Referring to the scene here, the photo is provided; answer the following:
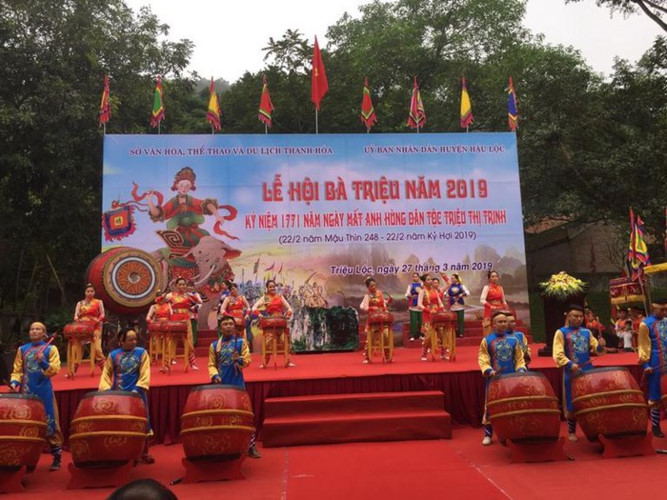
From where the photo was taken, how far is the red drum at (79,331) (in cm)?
676

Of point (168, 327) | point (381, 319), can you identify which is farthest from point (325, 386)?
point (168, 327)

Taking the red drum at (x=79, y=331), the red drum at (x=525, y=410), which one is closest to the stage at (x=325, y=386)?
the red drum at (x=79, y=331)

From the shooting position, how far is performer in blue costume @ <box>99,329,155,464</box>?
4.46 metres

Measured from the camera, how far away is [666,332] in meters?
4.91

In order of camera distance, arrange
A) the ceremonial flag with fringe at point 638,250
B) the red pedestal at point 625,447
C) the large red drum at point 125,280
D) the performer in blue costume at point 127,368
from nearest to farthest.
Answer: the red pedestal at point 625,447
the performer in blue costume at point 127,368
the large red drum at point 125,280
the ceremonial flag with fringe at point 638,250

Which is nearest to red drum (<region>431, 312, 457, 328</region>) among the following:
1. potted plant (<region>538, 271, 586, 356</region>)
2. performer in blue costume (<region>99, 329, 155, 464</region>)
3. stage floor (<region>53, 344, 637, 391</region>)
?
stage floor (<region>53, 344, 637, 391</region>)

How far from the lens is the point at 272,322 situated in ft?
22.7

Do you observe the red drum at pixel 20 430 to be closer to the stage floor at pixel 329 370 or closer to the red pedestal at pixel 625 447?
the stage floor at pixel 329 370

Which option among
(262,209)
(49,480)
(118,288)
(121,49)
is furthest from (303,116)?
(49,480)

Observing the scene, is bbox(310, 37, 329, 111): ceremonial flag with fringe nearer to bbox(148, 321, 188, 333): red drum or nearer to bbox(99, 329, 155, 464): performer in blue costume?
bbox(148, 321, 188, 333): red drum

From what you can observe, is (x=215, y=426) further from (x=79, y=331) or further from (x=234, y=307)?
(x=234, y=307)

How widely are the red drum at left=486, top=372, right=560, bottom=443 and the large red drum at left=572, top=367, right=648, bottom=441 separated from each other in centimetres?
29

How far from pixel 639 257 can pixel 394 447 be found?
5587mm

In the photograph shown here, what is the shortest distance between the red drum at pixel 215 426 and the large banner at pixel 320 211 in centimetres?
572
